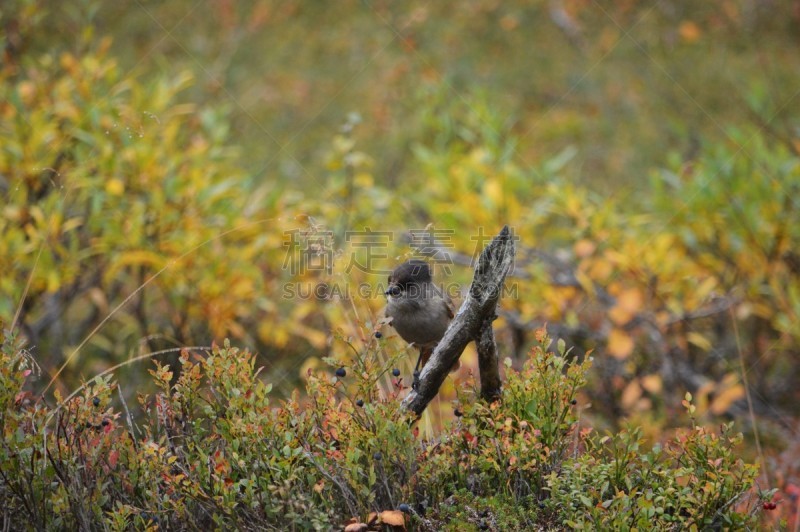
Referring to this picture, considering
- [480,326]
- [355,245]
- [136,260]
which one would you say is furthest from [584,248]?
[136,260]

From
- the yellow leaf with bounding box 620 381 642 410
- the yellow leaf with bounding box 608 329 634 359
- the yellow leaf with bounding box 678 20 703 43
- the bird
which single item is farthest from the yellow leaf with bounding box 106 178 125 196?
the yellow leaf with bounding box 678 20 703 43

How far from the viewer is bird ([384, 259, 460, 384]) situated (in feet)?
13.9

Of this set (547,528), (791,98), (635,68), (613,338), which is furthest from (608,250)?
(635,68)

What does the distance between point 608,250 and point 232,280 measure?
8.95ft

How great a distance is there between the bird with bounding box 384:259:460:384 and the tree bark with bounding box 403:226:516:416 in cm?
93

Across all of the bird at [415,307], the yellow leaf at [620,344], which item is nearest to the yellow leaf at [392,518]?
the bird at [415,307]

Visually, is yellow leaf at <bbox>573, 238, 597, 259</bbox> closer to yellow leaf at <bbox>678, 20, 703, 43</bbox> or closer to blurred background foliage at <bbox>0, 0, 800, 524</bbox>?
blurred background foliage at <bbox>0, 0, 800, 524</bbox>

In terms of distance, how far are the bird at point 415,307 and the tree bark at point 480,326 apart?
93 centimetres

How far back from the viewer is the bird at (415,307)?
4230 mm

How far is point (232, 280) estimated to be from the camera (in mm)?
5445

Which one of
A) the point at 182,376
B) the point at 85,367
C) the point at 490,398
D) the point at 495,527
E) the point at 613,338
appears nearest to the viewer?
the point at 495,527

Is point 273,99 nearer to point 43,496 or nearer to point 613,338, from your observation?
point 613,338

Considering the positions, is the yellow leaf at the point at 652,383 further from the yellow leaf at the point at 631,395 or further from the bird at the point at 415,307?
the bird at the point at 415,307

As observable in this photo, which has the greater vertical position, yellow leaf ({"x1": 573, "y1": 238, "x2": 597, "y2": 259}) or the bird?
yellow leaf ({"x1": 573, "y1": 238, "x2": 597, "y2": 259})
